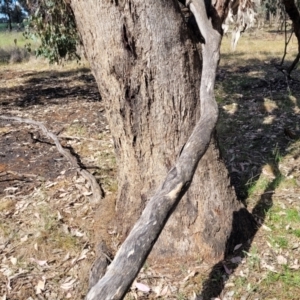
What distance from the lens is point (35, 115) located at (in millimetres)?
6941

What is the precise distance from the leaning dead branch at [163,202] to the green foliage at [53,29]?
14.6 ft

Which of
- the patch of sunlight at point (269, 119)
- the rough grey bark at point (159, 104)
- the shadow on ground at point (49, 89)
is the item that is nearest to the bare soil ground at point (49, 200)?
the rough grey bark at point (159, 104)

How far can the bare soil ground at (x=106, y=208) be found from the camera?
2.65 metres

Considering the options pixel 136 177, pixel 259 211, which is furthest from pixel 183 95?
pixel 259 211

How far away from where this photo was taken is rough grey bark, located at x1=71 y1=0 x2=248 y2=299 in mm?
2416

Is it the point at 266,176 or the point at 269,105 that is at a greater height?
the point at 266,176

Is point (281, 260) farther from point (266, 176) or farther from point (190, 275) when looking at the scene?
point (266, 176)

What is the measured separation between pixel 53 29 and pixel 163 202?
20.9 ft

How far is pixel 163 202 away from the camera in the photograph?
167 centimetres

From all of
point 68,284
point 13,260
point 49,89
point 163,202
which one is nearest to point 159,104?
point 163,202

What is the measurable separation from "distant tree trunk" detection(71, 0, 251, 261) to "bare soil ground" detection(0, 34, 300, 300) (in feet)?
0.73

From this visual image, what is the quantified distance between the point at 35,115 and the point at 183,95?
4.78m

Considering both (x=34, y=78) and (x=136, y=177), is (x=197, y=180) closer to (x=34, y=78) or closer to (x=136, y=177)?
(x=136, y=177)

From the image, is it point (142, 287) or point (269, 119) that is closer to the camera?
point (142, 287)
